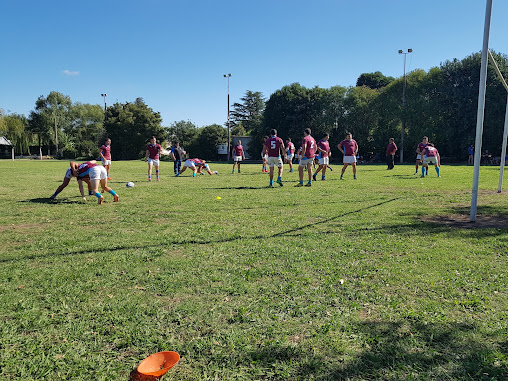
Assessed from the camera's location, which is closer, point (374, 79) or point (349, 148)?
point (349, 148)

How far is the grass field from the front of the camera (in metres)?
2.53

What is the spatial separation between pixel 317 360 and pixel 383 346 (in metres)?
0.56

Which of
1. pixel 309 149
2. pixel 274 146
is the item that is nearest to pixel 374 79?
pixel 309 149

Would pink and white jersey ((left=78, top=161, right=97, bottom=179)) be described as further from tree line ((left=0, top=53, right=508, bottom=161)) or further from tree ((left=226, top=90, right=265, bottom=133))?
tree ((left=226, top=90, right=265, bottom=133))

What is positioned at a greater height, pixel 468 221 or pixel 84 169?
pixel 84 169

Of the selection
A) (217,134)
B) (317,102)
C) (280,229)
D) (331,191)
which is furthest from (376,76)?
(280,229)

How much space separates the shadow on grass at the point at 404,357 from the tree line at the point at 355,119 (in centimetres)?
4317

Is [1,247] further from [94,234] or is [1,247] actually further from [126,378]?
[126,378]

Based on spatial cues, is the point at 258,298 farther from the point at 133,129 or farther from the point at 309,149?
the point at 133,129

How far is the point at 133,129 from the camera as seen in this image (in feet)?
204

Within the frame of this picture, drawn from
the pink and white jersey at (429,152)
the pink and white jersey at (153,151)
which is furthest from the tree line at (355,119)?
the pink and white jersey at (153,151)

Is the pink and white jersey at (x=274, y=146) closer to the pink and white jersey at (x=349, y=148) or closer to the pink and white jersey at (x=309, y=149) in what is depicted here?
the pink and white jersey at (x=309, y=149)

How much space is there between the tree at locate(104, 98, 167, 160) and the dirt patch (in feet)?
196

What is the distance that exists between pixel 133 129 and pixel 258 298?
63.4 m
